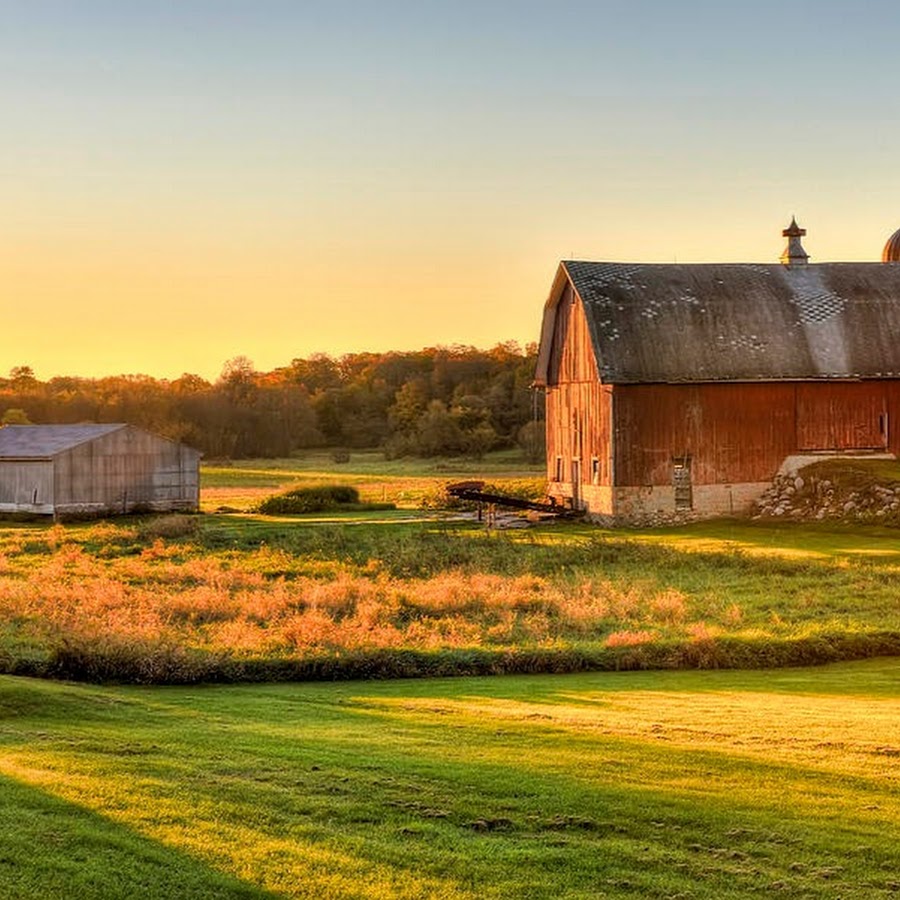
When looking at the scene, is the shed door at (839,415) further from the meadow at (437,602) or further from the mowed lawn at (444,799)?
the mowed lawn at (444,799)

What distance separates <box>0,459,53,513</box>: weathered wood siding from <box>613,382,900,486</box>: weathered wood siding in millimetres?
25827

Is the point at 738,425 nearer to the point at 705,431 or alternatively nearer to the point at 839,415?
the point at 705,431

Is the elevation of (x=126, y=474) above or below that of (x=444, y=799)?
above

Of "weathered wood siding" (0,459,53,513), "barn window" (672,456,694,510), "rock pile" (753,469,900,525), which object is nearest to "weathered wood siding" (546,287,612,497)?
"barn window" (672,456,694,510)

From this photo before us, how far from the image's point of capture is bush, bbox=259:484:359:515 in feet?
185

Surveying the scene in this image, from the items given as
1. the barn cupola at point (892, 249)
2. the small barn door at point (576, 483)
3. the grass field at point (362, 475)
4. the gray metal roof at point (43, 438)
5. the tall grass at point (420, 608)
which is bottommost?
the tall grass at point (420, 608)

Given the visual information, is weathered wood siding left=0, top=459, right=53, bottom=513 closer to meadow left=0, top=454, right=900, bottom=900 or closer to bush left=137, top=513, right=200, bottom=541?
bush left=137, top=513, right=200, bottom=541

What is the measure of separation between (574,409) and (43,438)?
2551 centimetres

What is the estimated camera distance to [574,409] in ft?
169

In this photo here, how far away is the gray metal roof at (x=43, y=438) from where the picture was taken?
56969 mm

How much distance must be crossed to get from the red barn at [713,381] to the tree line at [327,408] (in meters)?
52.6

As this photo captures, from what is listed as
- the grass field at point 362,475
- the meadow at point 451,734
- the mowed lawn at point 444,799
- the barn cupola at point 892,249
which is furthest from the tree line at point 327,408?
the mowed lawn at point 444,799

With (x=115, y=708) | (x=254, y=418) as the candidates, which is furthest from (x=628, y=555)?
(x=254, y=418)

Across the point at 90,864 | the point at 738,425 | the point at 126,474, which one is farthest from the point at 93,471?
the point at 90,864
